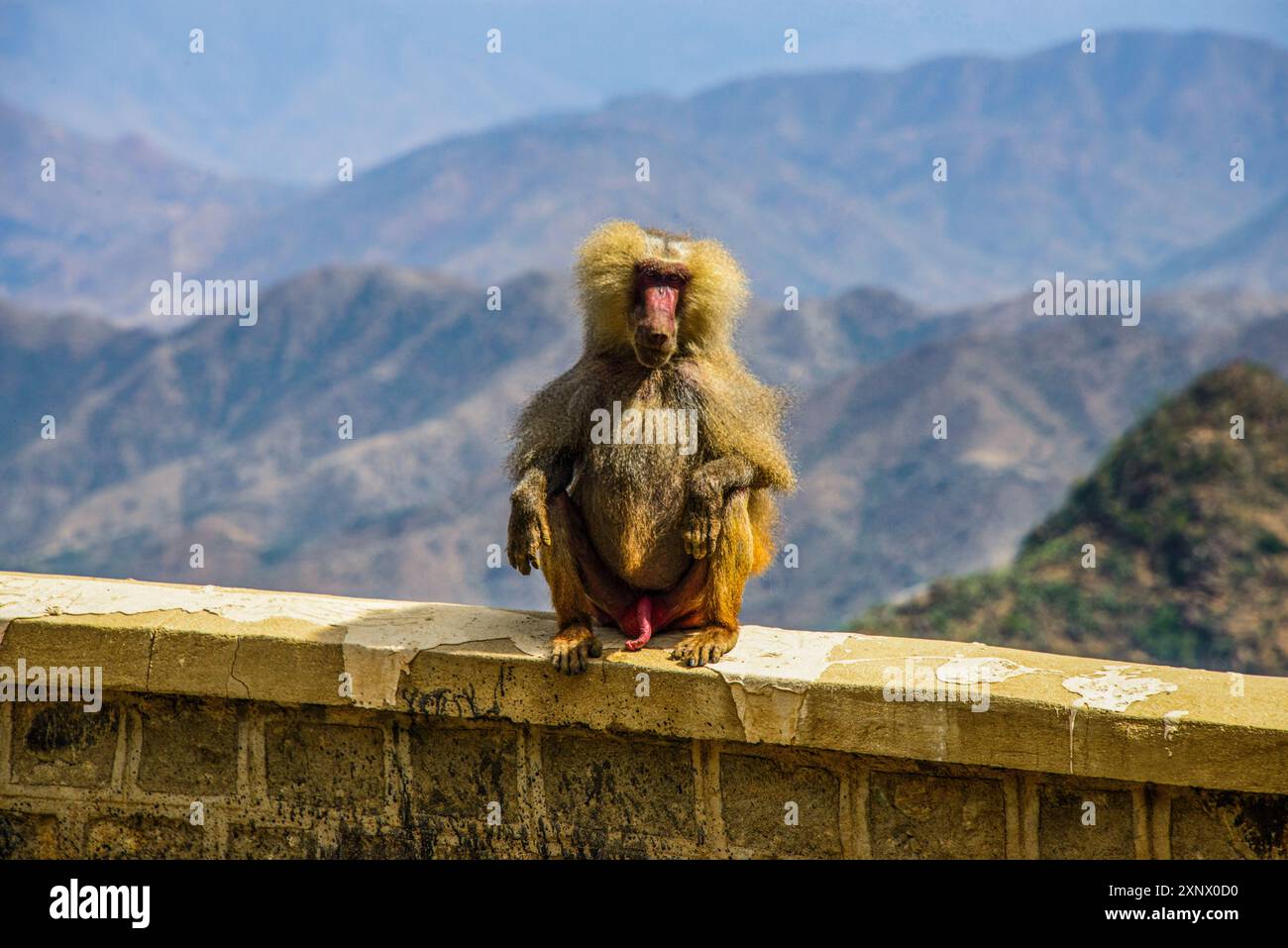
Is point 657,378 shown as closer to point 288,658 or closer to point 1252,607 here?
point 288,658

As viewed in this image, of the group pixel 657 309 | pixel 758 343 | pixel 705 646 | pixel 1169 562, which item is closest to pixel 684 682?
pixel 705 646

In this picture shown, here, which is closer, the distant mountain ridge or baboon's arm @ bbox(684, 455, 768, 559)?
baboon's arm @ bbox(684, 455, 768, 559)

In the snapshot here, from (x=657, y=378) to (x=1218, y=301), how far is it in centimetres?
7005

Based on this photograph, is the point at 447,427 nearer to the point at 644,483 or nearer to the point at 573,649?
the point at 644,483

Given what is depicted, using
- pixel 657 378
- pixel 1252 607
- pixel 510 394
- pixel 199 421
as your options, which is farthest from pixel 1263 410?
pixel 199 421

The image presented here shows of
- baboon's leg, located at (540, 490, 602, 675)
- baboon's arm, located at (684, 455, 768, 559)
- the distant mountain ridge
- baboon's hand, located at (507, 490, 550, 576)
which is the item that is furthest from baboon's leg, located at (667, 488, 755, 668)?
the distant mountain ridge

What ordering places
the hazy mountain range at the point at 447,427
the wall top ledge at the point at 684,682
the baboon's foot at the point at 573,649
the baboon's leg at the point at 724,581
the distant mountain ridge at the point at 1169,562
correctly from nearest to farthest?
the wall top ledge at the point at 684,682 → the baboon's foot at the point at 573,649 → the baboon's leg at the point at 724,581 → the distant mountain ridge at the point at 1169,562 → the hazy mountain range at the point at 447,427

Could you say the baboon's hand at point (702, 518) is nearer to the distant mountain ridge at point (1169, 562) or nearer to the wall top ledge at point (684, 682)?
the wall top ledge at point (684, 682)

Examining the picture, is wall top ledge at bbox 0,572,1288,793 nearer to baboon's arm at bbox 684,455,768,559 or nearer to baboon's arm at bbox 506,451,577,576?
baboon's arm at bbox 506,451,577,576

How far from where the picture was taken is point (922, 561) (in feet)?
150

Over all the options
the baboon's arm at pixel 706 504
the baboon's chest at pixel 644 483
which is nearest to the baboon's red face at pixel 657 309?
the baboon's chest at pixel 644 483

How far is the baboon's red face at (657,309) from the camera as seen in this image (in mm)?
4746

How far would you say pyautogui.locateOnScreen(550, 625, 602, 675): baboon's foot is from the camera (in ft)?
12.9

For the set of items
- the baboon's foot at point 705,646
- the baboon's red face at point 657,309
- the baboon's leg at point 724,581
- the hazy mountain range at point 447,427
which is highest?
the hazy mountain range at point 447,427
